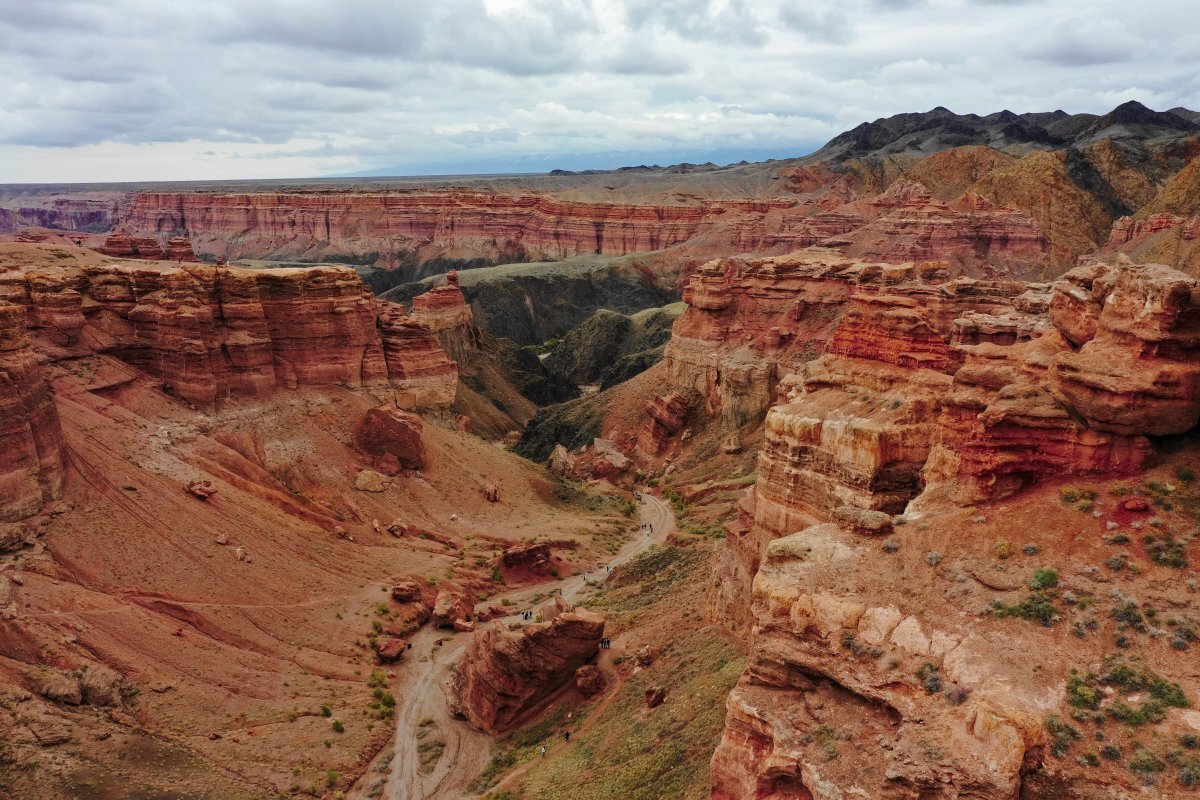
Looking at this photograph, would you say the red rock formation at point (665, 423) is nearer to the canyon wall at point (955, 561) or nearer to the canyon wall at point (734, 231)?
the canyon wall at point (955, 561)

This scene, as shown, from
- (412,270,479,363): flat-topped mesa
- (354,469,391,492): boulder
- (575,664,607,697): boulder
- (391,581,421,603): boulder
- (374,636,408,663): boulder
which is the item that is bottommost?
(374,636,408,663): boulder

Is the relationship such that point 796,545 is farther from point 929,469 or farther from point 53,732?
point 53,732

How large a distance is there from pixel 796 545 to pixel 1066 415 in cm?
778

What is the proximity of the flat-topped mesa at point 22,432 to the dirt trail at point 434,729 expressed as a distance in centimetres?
1831

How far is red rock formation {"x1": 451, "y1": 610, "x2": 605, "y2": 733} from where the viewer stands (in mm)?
35188

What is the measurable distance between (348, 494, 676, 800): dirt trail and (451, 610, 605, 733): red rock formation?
1.26 metres

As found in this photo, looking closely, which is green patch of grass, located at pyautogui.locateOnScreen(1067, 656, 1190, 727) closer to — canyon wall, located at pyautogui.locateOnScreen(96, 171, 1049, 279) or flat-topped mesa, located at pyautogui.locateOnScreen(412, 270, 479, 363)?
flat-topped mesa, located at pyautogui.locateOnScreen(412, 270, 479, 363)

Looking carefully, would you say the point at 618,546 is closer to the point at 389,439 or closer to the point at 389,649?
the point at 389,439

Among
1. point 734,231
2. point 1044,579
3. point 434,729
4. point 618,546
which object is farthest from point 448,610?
point 734,231

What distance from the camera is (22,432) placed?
36.9 metres

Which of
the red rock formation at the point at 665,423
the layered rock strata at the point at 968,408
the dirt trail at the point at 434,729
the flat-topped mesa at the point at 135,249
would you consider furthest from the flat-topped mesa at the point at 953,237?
the flat-topped mesa at the point at 135,249

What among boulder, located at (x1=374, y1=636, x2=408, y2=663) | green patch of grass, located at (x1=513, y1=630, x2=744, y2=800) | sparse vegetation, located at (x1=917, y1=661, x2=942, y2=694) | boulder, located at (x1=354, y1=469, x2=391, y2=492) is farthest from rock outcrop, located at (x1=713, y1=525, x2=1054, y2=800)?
boulder, located at (x1=354, y1=469, x2=391, y2=492)

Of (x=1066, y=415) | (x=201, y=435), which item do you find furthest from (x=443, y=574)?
(x=1066, y=415)

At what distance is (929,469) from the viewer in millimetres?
A: 25109
